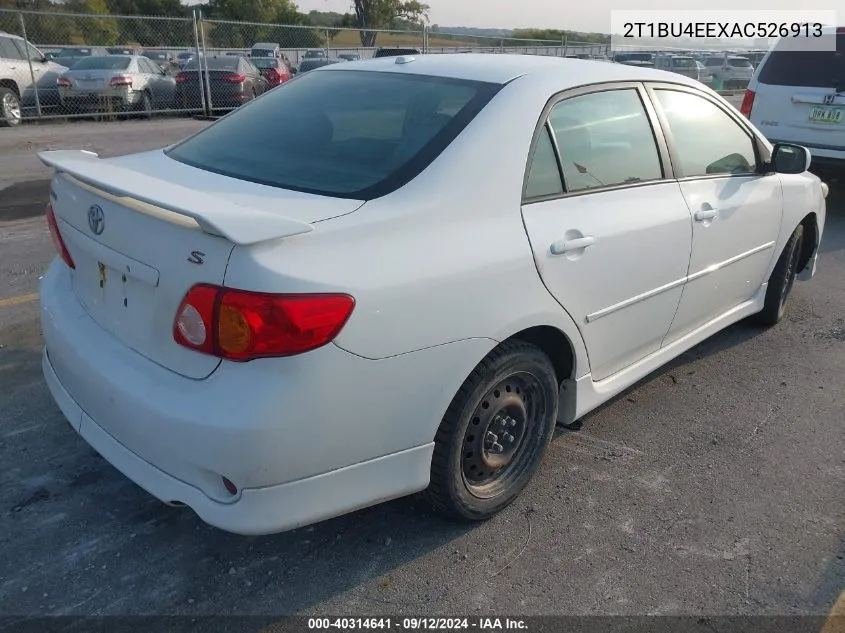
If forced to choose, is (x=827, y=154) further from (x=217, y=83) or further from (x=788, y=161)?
(x=217, y=83)

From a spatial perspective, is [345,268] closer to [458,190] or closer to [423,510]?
[458,190]

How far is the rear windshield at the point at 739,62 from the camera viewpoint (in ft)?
91.7

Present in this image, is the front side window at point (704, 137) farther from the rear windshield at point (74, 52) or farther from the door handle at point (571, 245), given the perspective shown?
the rear windshield at point (74, 52)

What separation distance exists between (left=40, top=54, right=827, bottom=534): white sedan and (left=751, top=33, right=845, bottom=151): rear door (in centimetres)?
520

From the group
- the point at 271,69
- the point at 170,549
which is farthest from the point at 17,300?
the point at 271,69

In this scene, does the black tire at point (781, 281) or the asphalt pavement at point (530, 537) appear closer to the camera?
the asphalt pavement at point (530, 537)

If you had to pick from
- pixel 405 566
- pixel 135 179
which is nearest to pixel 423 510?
pixel 405 566

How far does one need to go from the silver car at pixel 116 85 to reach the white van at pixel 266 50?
3.24 m

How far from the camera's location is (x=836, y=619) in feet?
8.13

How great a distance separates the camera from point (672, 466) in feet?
10.9

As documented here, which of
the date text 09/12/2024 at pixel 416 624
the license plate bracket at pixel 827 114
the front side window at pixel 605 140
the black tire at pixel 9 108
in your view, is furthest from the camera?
the black tire at pixel 9 108

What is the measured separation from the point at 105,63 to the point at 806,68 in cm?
1392

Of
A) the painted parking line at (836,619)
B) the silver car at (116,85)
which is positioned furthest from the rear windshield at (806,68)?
the silver car at (116,85)

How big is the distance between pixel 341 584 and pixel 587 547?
3.04ft
